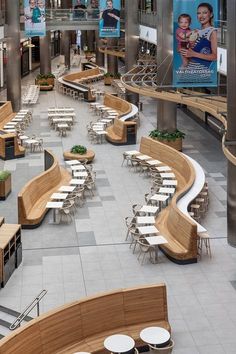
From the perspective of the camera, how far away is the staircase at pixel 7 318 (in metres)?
12.0

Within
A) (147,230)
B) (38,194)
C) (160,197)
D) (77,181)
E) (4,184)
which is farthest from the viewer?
(77,181)

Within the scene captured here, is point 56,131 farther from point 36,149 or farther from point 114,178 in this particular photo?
point 114,178

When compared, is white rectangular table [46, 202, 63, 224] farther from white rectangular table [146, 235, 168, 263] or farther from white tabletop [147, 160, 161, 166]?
white tabletop [147, 160, 161, 166]

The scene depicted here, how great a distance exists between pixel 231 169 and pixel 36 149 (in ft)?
47.5

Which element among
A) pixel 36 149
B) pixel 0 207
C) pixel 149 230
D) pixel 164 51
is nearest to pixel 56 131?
pixel 36 149

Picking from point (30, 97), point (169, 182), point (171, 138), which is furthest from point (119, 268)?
point (30, 97)

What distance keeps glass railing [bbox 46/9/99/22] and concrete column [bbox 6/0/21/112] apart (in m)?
9.28

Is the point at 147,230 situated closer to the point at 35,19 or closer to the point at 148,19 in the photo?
the point at 35,19

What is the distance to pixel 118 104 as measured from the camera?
118 feet

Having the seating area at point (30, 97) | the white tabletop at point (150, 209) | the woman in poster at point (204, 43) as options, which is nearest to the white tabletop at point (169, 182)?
the white tabletop at point (150, 209)

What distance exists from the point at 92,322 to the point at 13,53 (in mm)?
28649

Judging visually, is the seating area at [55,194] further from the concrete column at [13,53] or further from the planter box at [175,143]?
the concrete column at [13,53]

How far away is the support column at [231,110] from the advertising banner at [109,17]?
23.6m

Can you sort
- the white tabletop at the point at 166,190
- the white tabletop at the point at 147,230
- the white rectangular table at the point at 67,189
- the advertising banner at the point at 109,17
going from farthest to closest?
the advertising banner at the point at 109,17, the white tabletop at the point at 166,190, the white rectangular table at the point at 67,189, the white tabletop at the point at 147,230
